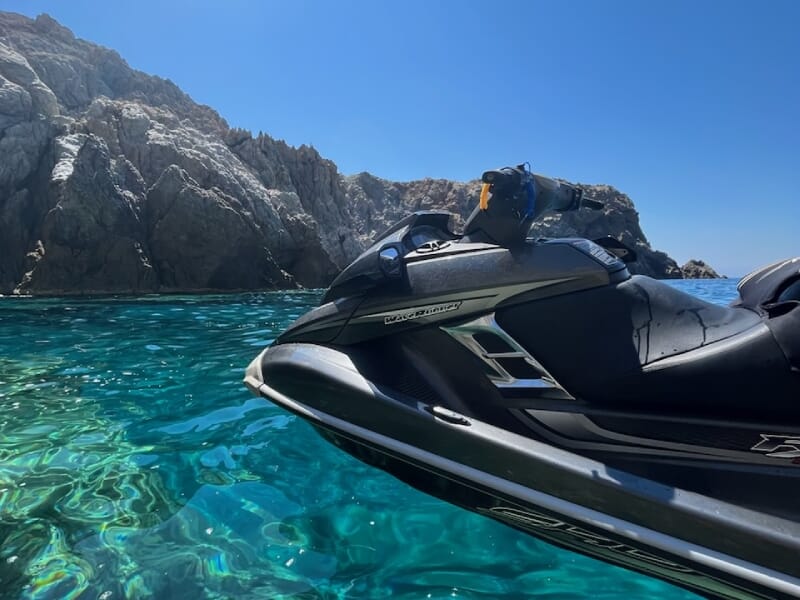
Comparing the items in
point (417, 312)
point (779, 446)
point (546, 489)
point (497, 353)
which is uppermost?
point (417, 312)

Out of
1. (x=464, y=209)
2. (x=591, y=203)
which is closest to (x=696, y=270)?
(x=464, y=209)

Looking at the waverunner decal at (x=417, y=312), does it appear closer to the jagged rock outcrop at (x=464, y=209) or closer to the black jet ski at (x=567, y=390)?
the black jet ski at (x=567, y=390)

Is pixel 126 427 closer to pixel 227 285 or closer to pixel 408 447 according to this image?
pixel 408 447

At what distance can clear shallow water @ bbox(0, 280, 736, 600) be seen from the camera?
5.03 feet

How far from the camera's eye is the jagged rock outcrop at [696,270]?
A: 244 ft

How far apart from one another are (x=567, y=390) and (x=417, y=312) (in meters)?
0.60

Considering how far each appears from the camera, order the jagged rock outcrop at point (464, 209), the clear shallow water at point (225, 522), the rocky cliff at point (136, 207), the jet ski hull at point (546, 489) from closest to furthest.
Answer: the jet ski hull at point (546, 489)
the clear shallow water at point (225, 522)
the rocky cliff at point (136, 207)
the jagged rock outcrop at point (464, 209)

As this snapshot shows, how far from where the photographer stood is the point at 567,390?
1.53 m

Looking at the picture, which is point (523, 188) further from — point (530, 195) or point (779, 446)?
point (779, 446)

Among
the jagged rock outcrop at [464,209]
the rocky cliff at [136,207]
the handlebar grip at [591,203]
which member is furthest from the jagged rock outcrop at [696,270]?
the handlebar grip at [591,203]

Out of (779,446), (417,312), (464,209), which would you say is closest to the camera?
(779,446)

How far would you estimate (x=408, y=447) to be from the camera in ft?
5.24

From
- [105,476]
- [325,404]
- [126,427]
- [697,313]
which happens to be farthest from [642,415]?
[126,427]

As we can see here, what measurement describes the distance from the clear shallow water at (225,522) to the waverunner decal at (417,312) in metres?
0.81
